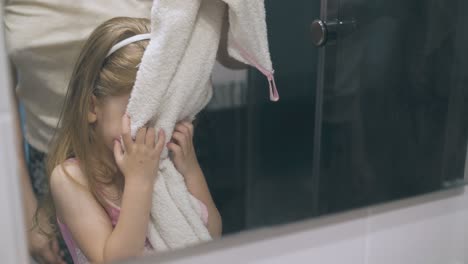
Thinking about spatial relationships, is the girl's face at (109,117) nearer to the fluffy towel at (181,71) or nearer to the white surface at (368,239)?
the fluffy towel at (181,71)

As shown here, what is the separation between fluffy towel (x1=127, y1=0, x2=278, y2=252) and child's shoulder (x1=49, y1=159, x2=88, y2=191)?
3.5 inches

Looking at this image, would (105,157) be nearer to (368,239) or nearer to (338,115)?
(338,115)

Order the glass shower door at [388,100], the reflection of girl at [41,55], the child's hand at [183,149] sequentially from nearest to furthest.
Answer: the reflection of girl at [41,55], the child's hand at [183,149], the glass shower door at [388,100]

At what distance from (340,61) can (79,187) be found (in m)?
0.45

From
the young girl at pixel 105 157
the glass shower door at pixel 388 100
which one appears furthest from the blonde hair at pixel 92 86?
the glass shower door at pixel 388 100

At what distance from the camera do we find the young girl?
0.61m

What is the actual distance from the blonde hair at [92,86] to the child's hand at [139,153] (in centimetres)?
3

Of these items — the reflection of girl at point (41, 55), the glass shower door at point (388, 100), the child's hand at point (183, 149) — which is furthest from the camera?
the glass shower door at point (388, 100)

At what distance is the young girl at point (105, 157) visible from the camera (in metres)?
0.61

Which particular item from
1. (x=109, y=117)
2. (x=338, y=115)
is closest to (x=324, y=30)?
(x=338, y=115)

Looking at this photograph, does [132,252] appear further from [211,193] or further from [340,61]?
[340,61]

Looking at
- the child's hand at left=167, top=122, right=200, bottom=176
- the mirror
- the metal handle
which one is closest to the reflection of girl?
the mirror

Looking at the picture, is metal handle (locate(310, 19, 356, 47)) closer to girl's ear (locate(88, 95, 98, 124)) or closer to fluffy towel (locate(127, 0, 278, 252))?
fluffy towel (locate(127, 0, 278, 252))

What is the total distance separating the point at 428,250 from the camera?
926mm
